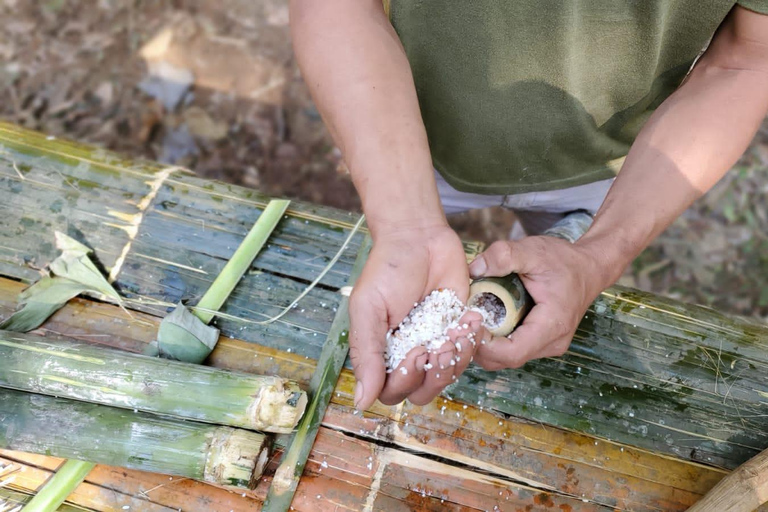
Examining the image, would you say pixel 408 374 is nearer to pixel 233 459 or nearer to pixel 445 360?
pixel 445 360

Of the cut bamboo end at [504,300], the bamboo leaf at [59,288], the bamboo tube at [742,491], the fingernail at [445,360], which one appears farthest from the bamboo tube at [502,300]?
the bamboo leaf at [59,288]

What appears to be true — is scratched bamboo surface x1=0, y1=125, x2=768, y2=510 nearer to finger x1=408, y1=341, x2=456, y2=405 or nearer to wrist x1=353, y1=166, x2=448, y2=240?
finger x1=408, y1=341, x2=456, y2=405

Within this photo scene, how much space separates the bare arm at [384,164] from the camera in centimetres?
149

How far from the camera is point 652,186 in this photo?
1.59 metres

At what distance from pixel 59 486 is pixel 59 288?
686 mm

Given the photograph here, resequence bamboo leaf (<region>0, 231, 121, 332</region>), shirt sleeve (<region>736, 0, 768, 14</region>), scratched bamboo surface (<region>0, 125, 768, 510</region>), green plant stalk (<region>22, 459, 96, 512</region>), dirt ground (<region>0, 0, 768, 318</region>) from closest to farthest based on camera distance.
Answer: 1. shirt sleeve (<region>736, 0, 768, 14</region>)
2. green plant stalk (<region>22, 459, 96, 512</region>)
3. scratched bamboo surface (<region>0, 125, 768, 510</region>)
4. bamboo leaf (<region>0, 231, 121, 332</region>)
5. dirt ground (<region>0, 0, 768, 318</region>)

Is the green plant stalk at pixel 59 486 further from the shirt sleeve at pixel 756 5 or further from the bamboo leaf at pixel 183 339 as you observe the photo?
the shirt sleeve at pixel 756 5

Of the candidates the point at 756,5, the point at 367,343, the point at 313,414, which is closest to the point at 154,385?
the point at 313,414

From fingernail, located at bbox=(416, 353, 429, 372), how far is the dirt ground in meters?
2.59

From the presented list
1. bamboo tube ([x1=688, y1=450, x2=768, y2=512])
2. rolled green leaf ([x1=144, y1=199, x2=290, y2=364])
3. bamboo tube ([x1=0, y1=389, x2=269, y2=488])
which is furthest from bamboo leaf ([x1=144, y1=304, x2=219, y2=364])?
bamboo tube ([x1=688, y1=450, x2=768, y2=512])

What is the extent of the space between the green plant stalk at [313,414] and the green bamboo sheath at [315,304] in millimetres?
69

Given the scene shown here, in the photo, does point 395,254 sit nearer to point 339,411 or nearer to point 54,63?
point 339,411

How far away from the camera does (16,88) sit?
420 centimetres

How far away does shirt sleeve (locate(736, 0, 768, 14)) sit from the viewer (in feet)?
4.50
